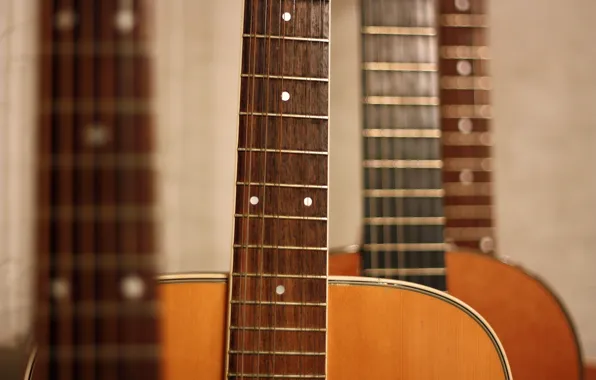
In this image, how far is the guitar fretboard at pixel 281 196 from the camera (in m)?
0.63

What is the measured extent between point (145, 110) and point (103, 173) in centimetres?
6

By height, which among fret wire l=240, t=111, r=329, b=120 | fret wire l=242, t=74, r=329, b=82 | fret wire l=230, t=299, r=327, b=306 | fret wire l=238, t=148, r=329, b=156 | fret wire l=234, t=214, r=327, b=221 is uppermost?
fret wire l=242, t=74, r=329, b=82

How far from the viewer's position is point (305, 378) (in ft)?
2.08

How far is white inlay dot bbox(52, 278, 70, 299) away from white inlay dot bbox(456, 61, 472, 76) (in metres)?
0.78

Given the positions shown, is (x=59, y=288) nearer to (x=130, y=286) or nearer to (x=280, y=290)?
(x=130, y=286)

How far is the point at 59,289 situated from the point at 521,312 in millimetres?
608

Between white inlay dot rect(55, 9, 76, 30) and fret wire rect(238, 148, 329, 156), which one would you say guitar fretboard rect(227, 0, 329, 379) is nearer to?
fret wire rect(238, 148, 329, 156)

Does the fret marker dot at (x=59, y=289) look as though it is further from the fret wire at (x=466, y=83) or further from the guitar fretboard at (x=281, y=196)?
the fret wire at (x=466, y=83)

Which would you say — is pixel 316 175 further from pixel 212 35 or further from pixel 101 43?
pixel 212 35

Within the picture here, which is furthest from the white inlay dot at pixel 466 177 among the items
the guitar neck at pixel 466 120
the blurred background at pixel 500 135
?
the blurred background at pixel 500 135

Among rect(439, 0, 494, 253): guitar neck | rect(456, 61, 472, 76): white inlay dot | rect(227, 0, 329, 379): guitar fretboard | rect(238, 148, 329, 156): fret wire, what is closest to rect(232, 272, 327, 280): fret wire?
rect(227, 0, 329, 379): guitar fretboard

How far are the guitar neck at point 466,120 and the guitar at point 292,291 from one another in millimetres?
398

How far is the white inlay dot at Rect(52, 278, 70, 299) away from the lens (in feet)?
1.69

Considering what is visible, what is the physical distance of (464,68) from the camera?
3.59ft
